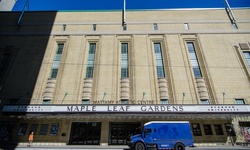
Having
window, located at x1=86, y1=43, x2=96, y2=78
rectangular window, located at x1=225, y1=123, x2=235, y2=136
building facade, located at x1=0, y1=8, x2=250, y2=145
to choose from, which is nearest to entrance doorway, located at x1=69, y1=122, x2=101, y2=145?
building facade, located at x1=0, y1=8, x2=250, y2=145

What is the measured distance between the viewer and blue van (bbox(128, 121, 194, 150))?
14.1m

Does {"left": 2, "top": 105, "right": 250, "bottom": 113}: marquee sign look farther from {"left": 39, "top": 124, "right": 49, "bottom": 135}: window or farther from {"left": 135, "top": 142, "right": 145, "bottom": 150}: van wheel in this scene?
{"left": 135, "top": 142, "right": 145, "bottom": 150}: van wheel

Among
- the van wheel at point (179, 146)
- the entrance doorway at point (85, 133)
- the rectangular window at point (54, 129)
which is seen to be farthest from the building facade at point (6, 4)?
the van wheel at point (179, 146)

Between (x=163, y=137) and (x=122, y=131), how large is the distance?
291 inches

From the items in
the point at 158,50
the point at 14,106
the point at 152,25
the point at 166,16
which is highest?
the point at 166,16

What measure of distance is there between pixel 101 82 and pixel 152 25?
49.6 feet

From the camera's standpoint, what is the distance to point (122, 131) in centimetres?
2042

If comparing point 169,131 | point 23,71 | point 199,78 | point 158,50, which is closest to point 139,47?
point 158,50

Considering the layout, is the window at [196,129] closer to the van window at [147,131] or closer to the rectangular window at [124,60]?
the van window at [147,131]

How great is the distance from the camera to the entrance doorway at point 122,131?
1986 centimetres

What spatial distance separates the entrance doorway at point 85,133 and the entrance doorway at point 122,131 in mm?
1787

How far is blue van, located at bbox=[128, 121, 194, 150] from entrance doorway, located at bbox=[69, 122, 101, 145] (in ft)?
24.7

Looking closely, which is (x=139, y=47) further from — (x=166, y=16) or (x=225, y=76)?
(x=225, y=76)

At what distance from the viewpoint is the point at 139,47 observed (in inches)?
1054
